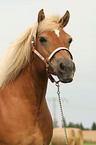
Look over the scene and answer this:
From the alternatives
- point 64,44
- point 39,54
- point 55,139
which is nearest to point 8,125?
point 39,54

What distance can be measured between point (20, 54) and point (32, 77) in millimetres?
535

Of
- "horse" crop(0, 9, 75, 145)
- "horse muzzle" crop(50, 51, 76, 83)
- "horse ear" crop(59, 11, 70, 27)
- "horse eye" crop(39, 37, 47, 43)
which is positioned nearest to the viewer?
"horse muzzle" crop(50, 51, 76, 83)

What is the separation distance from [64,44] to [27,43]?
77 cm

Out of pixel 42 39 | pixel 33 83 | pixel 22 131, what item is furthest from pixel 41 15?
pixel 22 131

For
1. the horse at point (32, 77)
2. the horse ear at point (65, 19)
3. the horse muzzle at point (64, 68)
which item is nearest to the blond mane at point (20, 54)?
the horse at point (32, 77)

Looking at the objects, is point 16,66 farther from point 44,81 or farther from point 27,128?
point 27,128

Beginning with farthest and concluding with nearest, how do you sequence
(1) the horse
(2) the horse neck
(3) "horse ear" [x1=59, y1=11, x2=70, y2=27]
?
1. (3) "horse ear" [x1=59, y1=11, x2=70, y2=27]
2. (2) the horse neck
3. (1) the horse

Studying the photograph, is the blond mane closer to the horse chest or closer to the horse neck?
the horse neck

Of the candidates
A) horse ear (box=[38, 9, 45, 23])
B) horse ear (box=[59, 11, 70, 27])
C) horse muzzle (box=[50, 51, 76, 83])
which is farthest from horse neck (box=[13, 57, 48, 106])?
horse ear (box=[59, 11, 70, 27])

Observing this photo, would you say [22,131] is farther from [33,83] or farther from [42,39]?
[42,39]

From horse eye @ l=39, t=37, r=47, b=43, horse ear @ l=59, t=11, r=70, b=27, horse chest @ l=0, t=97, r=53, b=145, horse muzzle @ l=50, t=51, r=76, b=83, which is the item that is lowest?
horse chest @ l=0, t=97, r=53, b=145

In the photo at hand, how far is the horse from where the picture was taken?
443 cm

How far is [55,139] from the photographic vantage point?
1427cm

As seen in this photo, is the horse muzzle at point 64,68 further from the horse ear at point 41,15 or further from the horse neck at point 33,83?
the horse ear at point 41,15
